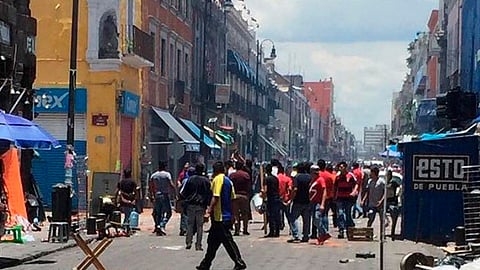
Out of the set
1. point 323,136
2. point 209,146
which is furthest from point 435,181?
point 323,136

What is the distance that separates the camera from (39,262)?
18.9 meters

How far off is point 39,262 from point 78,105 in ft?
63.9

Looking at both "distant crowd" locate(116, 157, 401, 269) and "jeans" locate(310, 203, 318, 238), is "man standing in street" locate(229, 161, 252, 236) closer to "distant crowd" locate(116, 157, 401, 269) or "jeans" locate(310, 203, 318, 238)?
"distant crowd" locate(116, 157, 401, 269)

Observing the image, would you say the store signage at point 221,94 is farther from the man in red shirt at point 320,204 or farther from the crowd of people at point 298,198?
the man in red shirt at point 320,204

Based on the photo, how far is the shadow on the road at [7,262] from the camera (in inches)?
711

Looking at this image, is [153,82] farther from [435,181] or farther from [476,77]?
[435,181]

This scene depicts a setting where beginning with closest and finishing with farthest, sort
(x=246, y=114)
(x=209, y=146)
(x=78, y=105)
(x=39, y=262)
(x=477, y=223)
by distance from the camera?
(x=477, y=223) < (x=39, y=262) < (x=78, y=105) < (x=209, y=146) < (x=246, y=114)

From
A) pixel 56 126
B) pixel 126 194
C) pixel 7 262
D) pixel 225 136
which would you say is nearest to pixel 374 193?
pixel 126 194

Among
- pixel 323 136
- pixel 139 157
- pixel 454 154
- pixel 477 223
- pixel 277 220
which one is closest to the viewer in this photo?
pixel 477 223

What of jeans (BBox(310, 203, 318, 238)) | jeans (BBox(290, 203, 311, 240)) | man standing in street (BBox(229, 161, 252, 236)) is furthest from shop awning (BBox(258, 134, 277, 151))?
jeans (BBox(290, 203, 311, 240))

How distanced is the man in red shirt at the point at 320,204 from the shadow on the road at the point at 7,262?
748 cm

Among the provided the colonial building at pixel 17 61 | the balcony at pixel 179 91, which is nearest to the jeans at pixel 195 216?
the colonial building at pixel 17 61

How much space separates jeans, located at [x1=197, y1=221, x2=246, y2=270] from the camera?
16.7 meters

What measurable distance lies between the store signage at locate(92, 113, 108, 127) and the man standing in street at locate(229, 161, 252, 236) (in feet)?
41.6
